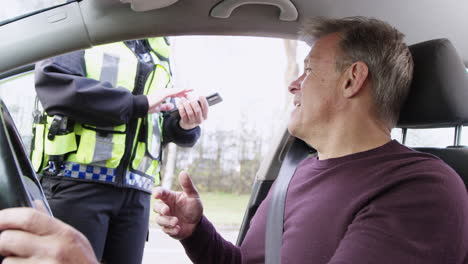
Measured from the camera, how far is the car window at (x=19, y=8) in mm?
1198

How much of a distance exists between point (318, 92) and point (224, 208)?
137 inches

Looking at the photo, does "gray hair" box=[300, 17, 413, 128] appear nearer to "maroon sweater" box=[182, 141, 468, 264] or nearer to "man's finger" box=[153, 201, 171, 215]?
"maroon sweater" box=[182, 141, 468, 264]

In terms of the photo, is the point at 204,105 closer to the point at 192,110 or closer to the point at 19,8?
the point at 192,110

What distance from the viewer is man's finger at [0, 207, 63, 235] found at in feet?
1.92

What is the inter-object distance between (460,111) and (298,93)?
0.52 metres

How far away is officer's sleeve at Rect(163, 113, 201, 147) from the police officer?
11cm

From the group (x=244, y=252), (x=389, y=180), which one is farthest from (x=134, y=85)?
(x=389, y=180)

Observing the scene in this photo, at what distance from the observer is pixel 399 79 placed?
1.47m

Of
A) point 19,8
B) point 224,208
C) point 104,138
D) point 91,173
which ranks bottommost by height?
point 224,208

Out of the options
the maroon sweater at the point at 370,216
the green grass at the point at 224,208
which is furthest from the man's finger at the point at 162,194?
the green grass at the point at 224,208

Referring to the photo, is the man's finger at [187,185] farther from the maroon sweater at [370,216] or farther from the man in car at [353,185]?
the maroon sweater at [370,216]

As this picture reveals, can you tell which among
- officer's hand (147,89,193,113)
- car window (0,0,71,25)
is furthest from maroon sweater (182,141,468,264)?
car window (0,0,71,25)

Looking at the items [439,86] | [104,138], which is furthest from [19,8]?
[439,86]

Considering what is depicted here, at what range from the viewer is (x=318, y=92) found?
5.02 feet
